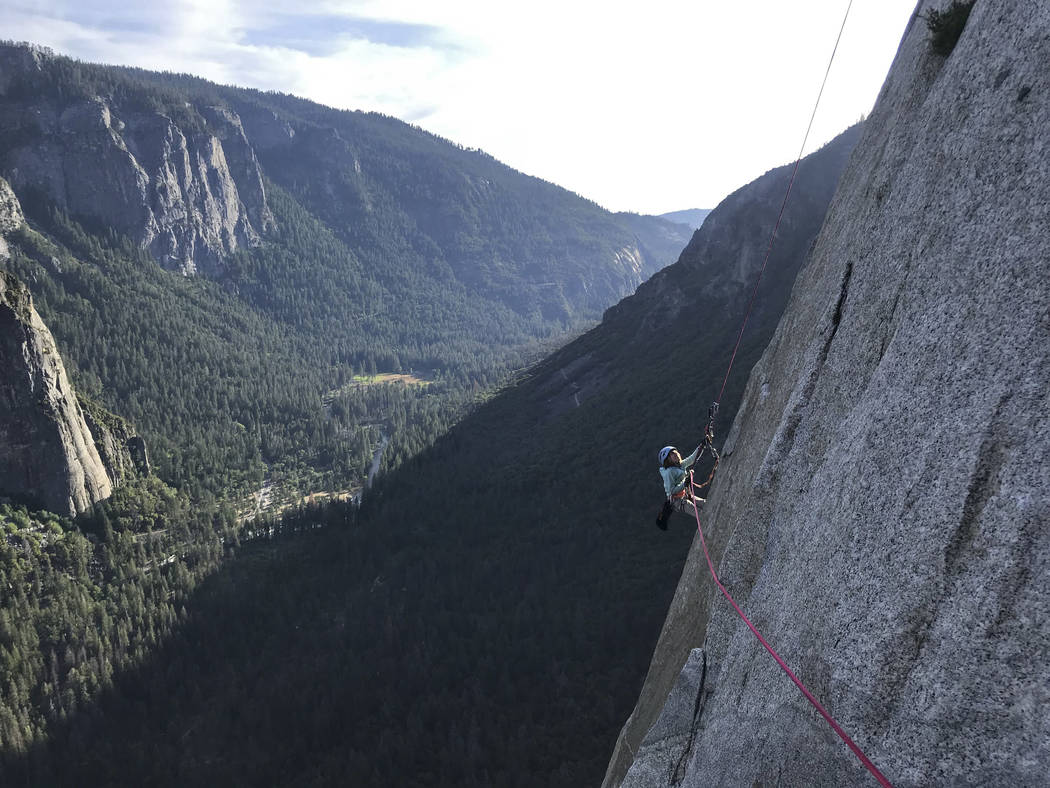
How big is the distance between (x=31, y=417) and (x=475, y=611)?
73.3 meters

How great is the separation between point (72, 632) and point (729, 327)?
8797cm

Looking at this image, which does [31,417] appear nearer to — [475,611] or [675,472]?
[475,611]

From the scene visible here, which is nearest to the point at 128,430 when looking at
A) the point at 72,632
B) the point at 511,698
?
the point at 72,632

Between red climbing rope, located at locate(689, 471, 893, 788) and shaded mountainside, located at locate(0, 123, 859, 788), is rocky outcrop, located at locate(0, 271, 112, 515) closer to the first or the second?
shaded mountainside, located at locate(0, 123, 859, 788)

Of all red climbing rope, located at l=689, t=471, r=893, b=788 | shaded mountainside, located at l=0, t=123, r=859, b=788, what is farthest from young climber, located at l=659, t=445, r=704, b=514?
shaded mountainside, located at l=0, t=123, r=859, b=788

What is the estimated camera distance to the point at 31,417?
9106cm

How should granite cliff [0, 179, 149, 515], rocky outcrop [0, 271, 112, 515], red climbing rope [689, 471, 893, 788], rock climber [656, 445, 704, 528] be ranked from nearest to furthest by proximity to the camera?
red climbing rope [689, 471, 893, 788] < rock climber [656, 445, 704, 528] < rocky outcrop [0, 271, 112, 515] < granite cliff [0, 179, 149, 515]

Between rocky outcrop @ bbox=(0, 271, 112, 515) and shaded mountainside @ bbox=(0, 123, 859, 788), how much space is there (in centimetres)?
3000

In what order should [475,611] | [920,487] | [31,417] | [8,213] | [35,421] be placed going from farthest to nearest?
[8,213] → [35,421] → [31,417] → [475,611] → [920,487]

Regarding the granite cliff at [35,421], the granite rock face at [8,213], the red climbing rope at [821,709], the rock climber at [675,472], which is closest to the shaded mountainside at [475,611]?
the granite cliff at [35,421]

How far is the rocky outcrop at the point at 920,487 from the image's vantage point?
5582mm

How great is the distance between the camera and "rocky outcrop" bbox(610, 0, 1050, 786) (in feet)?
18.3

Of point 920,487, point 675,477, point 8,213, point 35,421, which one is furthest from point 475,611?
point 8,213

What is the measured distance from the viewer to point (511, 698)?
52.9 m
